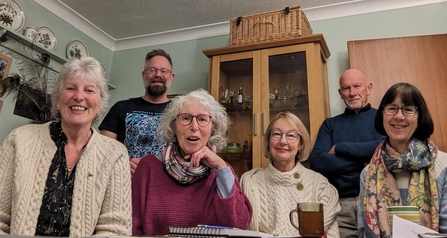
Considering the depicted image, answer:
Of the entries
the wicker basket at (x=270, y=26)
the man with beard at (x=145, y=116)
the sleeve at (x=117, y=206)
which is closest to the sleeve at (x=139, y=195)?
the sleeve at (x=117, y=206)

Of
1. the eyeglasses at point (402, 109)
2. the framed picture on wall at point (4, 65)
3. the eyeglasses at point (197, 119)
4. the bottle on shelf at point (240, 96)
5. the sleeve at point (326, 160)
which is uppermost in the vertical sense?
the framed picture on wall at point (4, 65)

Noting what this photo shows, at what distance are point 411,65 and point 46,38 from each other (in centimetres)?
269

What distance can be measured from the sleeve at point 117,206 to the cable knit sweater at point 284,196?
56cm

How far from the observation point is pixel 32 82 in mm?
2379

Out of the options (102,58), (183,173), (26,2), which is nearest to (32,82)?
(26,2)

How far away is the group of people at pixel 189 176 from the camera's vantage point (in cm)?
106

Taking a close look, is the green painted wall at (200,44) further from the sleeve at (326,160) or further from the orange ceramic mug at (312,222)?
the orange ceramic mug at (312,222)

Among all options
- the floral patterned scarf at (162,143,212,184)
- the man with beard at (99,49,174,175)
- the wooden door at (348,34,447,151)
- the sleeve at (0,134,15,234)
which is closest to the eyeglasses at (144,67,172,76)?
the man with beard at (99,49,174,175)

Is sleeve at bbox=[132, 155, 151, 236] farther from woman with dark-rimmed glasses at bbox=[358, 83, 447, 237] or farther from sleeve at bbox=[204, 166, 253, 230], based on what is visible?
woman with dark-rimmed glasses at bbox=[358, 83, 447, 237]

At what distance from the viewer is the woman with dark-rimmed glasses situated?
3.82ft

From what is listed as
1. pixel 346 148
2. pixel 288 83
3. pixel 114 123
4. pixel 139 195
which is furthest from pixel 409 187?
pixel 114 123

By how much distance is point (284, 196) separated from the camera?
1460 millimetres

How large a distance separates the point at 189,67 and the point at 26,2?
1349 millimetres

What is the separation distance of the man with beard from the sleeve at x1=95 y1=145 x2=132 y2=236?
0.59 meters
